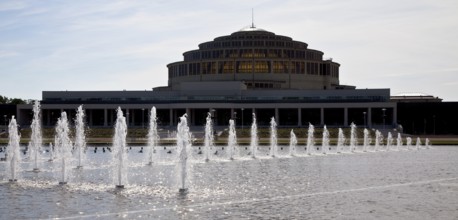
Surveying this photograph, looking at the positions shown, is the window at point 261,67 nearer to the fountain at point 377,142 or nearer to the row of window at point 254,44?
the row of window at point 254,44

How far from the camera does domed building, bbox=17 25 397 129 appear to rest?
12950 centimetres

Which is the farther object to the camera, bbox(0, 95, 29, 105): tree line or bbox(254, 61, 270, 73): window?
bbox(0, 95, 29, 105): tree line

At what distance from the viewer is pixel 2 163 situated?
54.5 meters

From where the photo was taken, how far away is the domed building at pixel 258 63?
14088cm

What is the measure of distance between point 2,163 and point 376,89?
301ft

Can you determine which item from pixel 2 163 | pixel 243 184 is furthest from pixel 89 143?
pixel 243 184

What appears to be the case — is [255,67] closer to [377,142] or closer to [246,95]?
[246,95]

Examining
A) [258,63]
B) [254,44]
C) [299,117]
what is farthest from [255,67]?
[299,117]

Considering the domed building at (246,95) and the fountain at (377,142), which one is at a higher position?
the domed building at (246,95)

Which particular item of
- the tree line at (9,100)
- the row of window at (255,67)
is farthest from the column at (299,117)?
the tree line at (9,100)

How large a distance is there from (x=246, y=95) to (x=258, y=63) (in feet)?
37.3

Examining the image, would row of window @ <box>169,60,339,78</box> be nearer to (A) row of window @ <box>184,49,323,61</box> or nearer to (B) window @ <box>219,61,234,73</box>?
(B) window @ <box>219,61,234,73</box>

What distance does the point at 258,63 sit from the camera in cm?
14125

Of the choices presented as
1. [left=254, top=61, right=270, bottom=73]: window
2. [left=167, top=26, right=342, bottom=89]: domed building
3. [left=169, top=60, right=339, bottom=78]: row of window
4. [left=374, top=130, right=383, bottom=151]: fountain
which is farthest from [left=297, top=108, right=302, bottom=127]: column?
[left=374, top=130, right=383, bottom=151]: fountain
